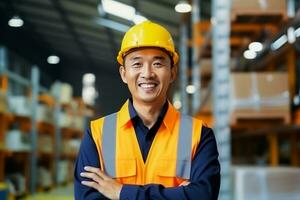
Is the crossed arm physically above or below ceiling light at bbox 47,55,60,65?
below

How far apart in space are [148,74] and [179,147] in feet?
1.09

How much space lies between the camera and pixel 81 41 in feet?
65.2

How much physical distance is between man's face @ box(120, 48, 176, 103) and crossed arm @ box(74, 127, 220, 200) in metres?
0.27

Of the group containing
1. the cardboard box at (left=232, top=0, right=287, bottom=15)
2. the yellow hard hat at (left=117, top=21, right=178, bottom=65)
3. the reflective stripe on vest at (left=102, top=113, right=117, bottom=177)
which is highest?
the cardboard box at (left=232, top=0, right=287, bottom=15)

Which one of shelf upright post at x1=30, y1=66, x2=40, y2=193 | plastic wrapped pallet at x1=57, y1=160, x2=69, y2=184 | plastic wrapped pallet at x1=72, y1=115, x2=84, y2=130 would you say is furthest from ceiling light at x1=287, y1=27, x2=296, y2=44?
plastic wrapped pallet at x1=72, y1=115, x2=84, y2=130

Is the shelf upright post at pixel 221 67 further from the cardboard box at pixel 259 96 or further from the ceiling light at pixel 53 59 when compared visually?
the ceiling light at pixel 53 59

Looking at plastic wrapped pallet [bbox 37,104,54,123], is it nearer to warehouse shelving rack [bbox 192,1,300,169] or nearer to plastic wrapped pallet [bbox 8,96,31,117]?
plastic wrapped pallet [bbox 8,96,31,117]

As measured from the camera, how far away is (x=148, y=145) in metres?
2.18

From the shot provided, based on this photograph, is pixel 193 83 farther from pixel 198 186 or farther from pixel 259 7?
pixel 198 186

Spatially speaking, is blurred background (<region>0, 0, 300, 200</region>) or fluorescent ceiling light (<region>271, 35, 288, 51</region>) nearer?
blurred background (<region>0, 0, 300, 200</region>)

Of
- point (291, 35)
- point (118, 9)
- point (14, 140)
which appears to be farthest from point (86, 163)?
point (118, 9)

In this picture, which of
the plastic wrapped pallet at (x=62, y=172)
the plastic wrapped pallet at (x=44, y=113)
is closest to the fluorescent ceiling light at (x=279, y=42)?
the plastic wrapped pallet at (x=44, y=113)

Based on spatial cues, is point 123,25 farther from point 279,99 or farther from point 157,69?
point 157,69

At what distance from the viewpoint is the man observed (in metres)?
2.06
